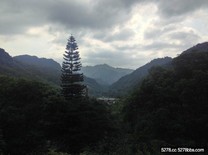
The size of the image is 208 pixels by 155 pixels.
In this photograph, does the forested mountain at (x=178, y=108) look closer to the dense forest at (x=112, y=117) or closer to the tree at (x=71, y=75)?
the dense forest at (x=112, y=117)

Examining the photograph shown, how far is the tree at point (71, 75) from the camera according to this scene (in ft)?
135

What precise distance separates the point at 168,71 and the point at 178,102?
468 centimetres

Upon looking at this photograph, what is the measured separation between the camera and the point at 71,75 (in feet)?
139

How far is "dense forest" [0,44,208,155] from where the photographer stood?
96.9 feet

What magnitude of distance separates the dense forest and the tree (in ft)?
8.17

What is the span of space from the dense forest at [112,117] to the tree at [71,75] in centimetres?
249

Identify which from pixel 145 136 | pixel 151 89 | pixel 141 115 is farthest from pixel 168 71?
pixel 145 136

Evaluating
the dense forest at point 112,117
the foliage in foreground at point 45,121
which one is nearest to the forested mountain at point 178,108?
Result: the dense forest at point 112,117

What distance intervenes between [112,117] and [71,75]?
8.24 meters

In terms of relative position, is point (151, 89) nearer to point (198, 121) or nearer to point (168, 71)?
point (168, 71)

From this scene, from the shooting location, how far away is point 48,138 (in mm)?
34844

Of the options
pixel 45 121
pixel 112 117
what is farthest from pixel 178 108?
pixel 45 121

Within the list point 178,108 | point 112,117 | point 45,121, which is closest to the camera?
point 178,108

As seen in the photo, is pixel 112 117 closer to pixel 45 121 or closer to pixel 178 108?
pixel 45 121
